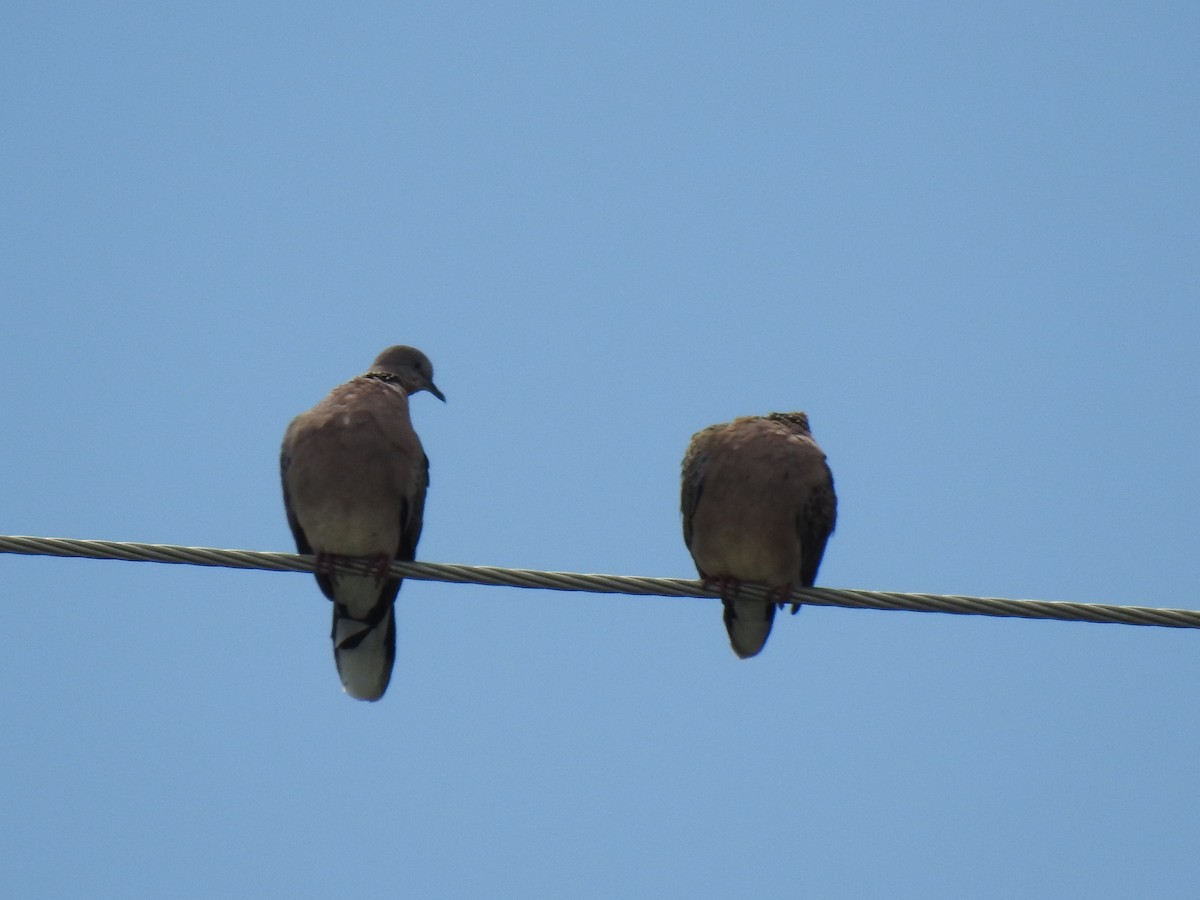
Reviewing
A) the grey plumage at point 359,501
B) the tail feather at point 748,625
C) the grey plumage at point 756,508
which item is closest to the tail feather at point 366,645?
the grey plumage at point 359,501

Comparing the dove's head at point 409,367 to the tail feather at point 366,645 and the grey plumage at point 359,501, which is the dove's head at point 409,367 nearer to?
the grey plumage at point 359,501

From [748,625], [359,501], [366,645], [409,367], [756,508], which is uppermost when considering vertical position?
[409,367]

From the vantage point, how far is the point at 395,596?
630 cm

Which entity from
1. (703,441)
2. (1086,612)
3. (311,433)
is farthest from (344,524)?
(1086,612)

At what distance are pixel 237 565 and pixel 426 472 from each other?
1.94m

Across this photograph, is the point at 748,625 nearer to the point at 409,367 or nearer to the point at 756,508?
the point at 756,508

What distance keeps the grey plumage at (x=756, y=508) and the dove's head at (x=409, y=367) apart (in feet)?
4.98

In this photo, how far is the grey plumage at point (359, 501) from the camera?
6000 millimetres

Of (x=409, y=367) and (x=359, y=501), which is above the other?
(x=409, y=367)

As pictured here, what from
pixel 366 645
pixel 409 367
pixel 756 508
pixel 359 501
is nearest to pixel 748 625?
pixel 756 508

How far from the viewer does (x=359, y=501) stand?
5977 mm

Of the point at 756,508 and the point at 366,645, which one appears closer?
the point at 756,508

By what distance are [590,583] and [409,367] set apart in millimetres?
3095

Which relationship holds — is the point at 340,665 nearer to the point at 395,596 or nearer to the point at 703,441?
the point at 395,596
